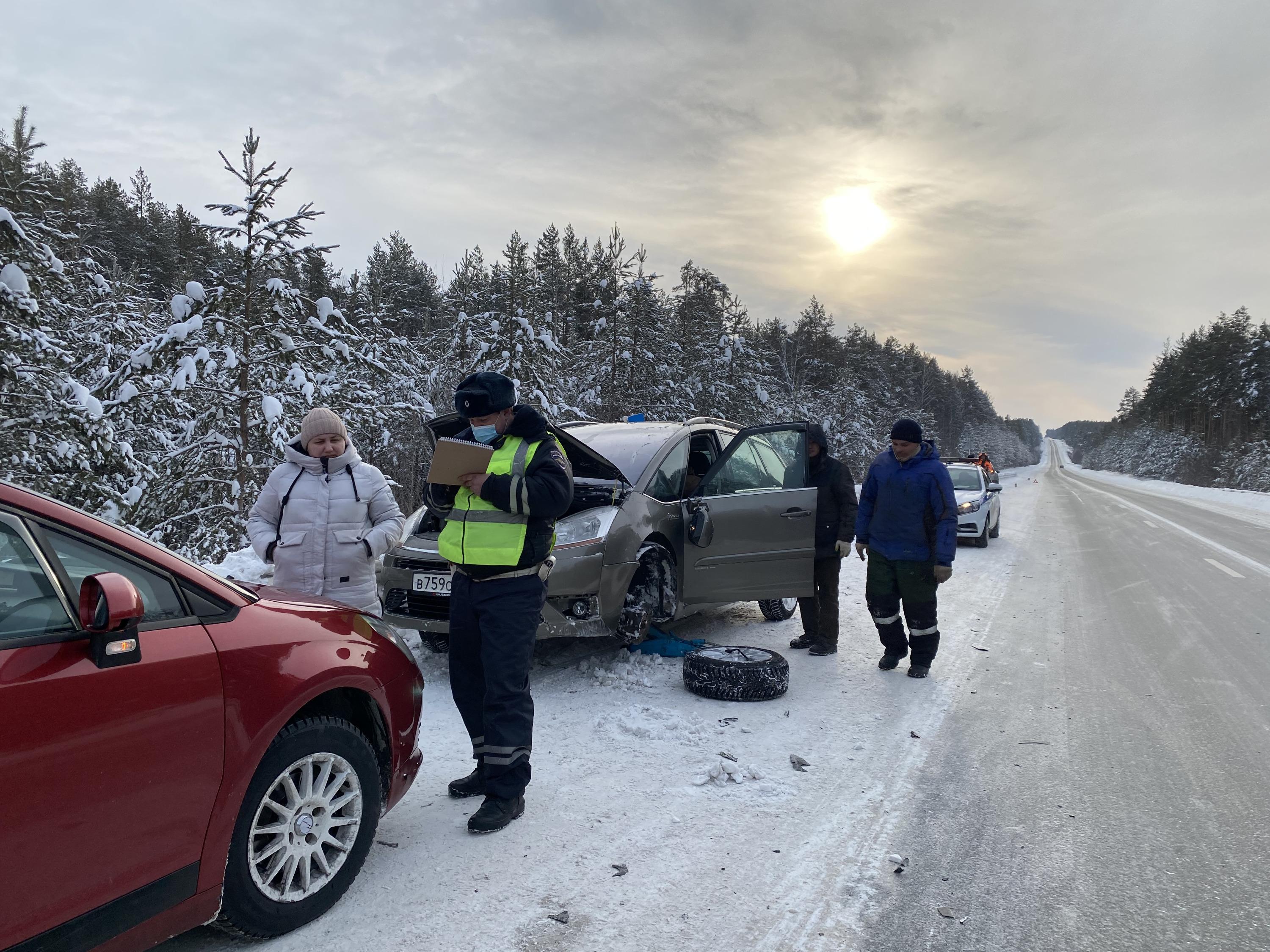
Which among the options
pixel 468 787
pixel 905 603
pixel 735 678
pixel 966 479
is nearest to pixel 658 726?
pixel 735 678

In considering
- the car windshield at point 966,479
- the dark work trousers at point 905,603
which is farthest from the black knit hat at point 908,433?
the car windshield at point 966,479

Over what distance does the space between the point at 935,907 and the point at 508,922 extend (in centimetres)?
161

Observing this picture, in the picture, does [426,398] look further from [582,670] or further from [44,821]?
[44,821]

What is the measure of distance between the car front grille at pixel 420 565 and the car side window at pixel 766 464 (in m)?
2.48

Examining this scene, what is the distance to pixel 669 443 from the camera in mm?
6578

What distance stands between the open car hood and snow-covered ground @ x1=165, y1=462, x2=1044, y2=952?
1.48 m

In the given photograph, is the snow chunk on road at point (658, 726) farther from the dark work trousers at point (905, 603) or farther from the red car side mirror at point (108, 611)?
the red car side mirror at point (108, 611)

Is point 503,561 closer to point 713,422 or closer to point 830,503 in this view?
point 830,503

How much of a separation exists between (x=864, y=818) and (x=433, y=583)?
3.13m

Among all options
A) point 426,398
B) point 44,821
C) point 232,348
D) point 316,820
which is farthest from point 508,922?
point 426,398

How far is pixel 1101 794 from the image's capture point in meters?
3.95

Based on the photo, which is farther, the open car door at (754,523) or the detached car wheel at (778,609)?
the detached car wheel at (778,609)

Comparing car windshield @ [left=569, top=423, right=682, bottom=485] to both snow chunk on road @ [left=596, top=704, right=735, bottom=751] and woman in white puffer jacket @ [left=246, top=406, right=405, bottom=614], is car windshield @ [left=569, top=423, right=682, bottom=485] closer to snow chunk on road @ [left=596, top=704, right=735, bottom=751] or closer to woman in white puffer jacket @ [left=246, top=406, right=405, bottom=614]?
snow chunk on road @ [left=596, top=704, right=735, bottom=751]

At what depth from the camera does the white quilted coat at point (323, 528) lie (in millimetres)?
4105
